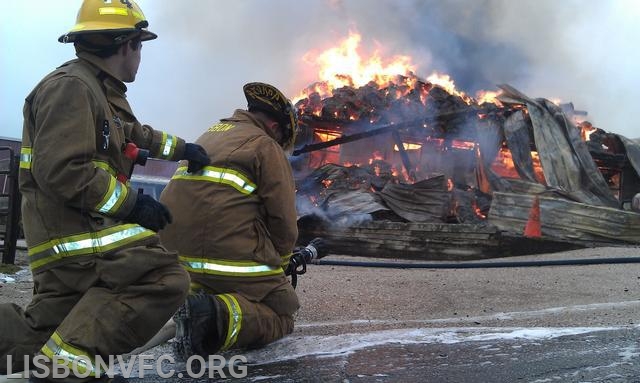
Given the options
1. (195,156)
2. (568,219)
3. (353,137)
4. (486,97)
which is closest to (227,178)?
(195,156)

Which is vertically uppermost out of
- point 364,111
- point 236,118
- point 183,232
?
point 364,111

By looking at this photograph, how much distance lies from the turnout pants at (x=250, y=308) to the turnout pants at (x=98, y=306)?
0.49m

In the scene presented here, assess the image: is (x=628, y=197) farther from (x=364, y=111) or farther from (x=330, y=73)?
(x=330, y=73)

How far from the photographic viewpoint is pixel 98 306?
2.10 meters

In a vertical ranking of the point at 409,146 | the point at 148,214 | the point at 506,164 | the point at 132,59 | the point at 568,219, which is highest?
the point at 409,146

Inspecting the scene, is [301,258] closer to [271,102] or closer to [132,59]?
[271,102]

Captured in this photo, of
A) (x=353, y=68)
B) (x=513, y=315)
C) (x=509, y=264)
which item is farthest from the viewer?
(x=353, y=68)

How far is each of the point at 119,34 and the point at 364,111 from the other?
31.8ft

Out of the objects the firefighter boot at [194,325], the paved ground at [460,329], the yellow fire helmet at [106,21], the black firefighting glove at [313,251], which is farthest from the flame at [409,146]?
the yellow fire helmet at [106,21]

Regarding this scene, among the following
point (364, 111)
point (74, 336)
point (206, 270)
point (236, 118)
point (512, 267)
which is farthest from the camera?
point (364, 111)

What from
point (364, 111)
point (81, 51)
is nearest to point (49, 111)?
point (81, 51)

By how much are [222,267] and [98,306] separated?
34.2 inches

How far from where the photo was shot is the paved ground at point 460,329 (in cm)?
254

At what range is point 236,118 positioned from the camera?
340 cm
